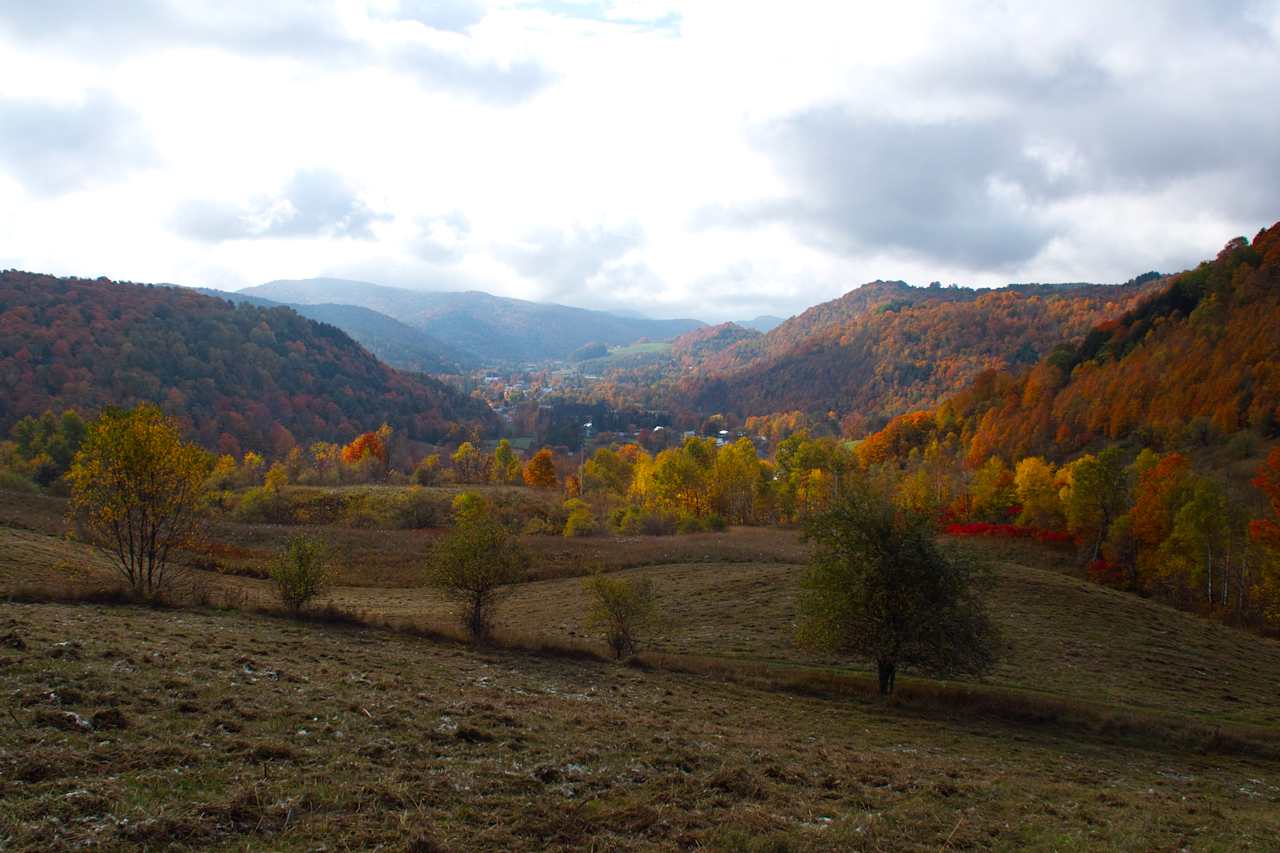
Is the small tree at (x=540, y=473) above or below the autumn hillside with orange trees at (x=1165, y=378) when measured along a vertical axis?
below

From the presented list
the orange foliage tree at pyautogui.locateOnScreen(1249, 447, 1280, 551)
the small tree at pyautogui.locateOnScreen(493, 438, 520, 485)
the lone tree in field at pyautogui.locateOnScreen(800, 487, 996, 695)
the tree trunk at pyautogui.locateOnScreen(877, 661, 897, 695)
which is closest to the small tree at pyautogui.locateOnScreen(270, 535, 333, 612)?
the lone tree in field at pyautogui.locateOnScreen(800, 487, 996, 695)

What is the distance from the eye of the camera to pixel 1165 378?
124m

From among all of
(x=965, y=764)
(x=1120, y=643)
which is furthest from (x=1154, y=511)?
(x=965, y=764)

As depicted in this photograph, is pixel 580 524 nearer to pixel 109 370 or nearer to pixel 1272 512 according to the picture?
pixel 1272 512

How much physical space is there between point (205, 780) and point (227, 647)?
534 inches

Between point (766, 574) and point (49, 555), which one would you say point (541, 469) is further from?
point (49, 555)

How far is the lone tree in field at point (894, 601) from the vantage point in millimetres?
30109

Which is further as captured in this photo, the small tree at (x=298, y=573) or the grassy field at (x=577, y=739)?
the small tree at (x=298, y=573)

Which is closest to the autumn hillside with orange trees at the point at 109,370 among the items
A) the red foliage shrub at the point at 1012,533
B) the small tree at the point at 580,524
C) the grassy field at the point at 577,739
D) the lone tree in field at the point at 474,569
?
the small tree at the point at 580,524

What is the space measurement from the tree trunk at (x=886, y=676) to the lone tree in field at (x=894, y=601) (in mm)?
44

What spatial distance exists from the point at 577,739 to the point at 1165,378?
14771 cm

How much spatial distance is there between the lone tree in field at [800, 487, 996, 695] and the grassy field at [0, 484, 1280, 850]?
2367 millimetres

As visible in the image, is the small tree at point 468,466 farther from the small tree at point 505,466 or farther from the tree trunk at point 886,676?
the tree trunk at point 886,676

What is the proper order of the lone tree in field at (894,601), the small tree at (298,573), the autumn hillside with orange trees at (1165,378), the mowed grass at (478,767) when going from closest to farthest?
1. the mowed grass at (478,767)
2. the lone tree in field at (894,601)
3. the small tree at (298,573)
4. the autumn hillside with orange trees at (1165,378)
